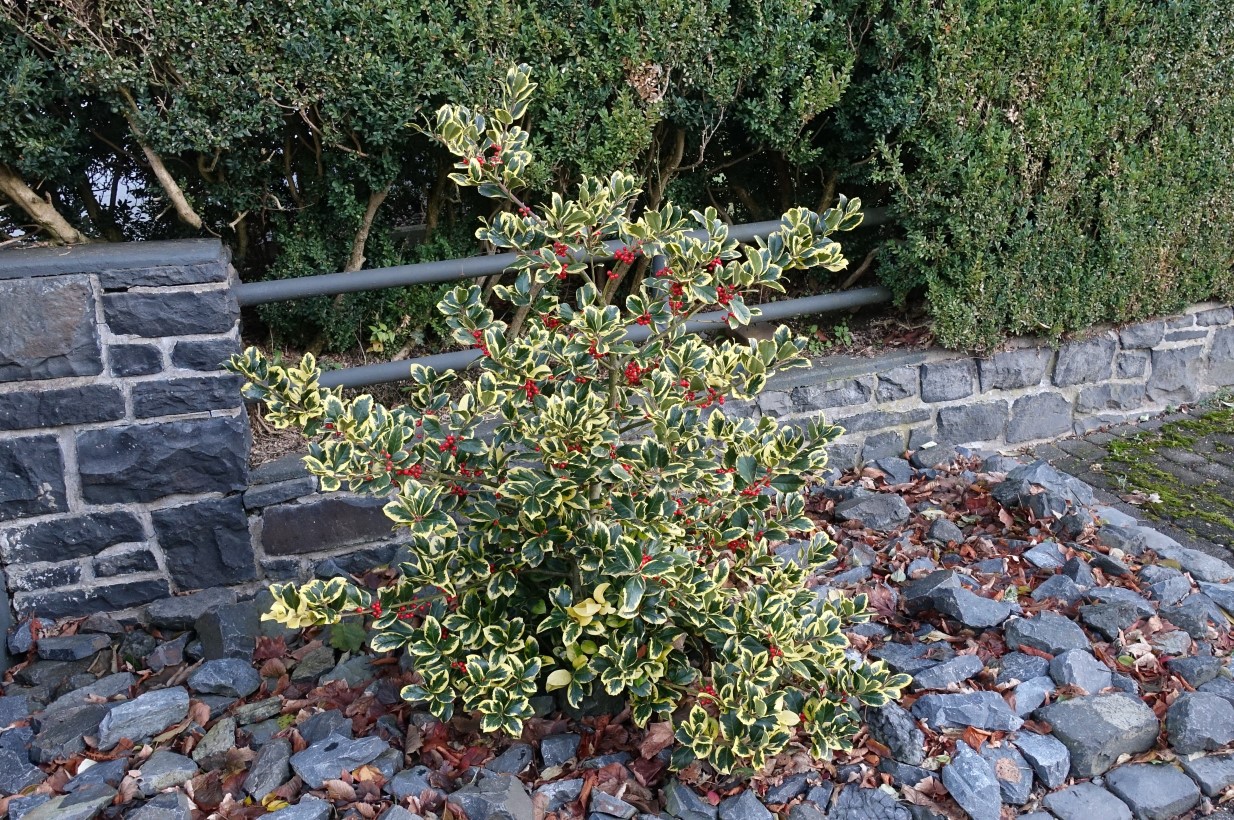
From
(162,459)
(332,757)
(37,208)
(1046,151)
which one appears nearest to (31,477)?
(162,459)

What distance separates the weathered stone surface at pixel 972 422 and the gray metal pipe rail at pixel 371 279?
1.49m

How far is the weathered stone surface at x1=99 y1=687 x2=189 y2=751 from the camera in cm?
254

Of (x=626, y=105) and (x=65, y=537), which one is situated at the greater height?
(x=626, y=105)

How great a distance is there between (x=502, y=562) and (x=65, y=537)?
5.37 feet

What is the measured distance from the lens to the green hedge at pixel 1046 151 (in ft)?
12.5

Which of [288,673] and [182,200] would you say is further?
[182,200]

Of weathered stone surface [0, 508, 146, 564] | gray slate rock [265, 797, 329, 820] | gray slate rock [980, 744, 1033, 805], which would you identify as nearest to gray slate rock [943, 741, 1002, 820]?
gray slate rock [980, 744, 1033, 805]

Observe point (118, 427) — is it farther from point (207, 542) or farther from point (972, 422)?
point (972, 422)

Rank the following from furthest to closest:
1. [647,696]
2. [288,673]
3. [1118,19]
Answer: [1118,19] → [288,673] → [647,696]

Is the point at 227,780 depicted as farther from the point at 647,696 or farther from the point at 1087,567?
the point at 1087,567

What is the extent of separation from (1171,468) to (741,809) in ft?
9.73

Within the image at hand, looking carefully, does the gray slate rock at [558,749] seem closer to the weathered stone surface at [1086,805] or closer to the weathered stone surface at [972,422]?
the weathered stone surface at [1086,805]

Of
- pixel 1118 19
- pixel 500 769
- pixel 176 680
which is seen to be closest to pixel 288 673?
pixel 176 680

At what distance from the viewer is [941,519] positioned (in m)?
3.50
